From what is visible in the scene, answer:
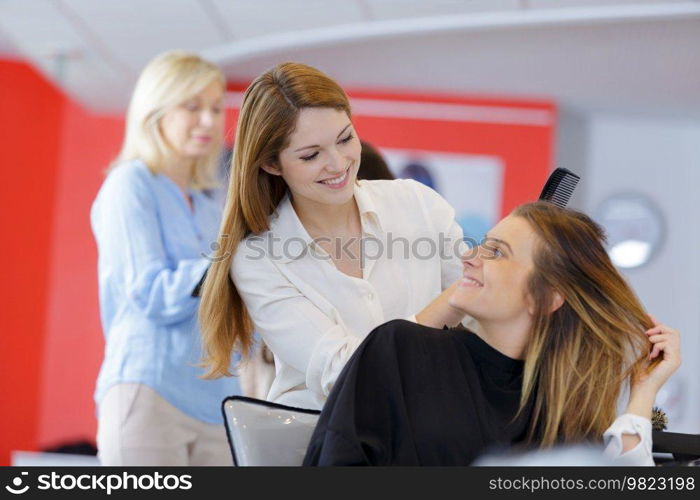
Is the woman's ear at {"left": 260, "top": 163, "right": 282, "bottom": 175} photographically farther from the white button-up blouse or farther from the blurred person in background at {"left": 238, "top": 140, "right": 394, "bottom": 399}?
the blurred person in background at {"left": 238, "top": 140, "right": 394, "bottom": 399}

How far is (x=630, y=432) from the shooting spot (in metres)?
1.71

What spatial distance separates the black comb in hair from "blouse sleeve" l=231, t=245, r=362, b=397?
47 centimetres

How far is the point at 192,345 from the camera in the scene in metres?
2.82

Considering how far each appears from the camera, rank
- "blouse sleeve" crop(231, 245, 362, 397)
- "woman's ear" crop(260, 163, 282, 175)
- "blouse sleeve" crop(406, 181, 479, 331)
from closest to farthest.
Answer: "blouse sleeve" crop(231, 245, 362, 397), "woman's ear" crop(260, 163, 282, 175), "blouse sleeve" crop(406, 181, 479, 331)

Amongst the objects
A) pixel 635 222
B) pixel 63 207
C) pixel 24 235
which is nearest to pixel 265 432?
pixel 24 235

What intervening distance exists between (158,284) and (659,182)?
5844 mm

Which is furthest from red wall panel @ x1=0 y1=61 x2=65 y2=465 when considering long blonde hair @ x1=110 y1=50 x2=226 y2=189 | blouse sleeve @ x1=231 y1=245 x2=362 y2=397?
blouse sleeve @ x1=231 y1=245 x2=362 y2=397

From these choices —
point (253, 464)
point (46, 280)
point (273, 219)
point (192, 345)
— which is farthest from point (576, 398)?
point (46, 280)

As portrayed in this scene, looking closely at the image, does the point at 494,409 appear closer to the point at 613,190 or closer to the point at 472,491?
A: the point at 472,491

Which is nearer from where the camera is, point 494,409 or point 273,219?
point 494,409

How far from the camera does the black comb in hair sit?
2.03 m

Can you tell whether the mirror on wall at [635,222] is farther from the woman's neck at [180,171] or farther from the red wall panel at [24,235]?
the woman's neck at [180,171]

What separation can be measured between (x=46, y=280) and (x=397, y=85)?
2.76 meters

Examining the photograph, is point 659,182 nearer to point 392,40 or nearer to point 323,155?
point 392,40
